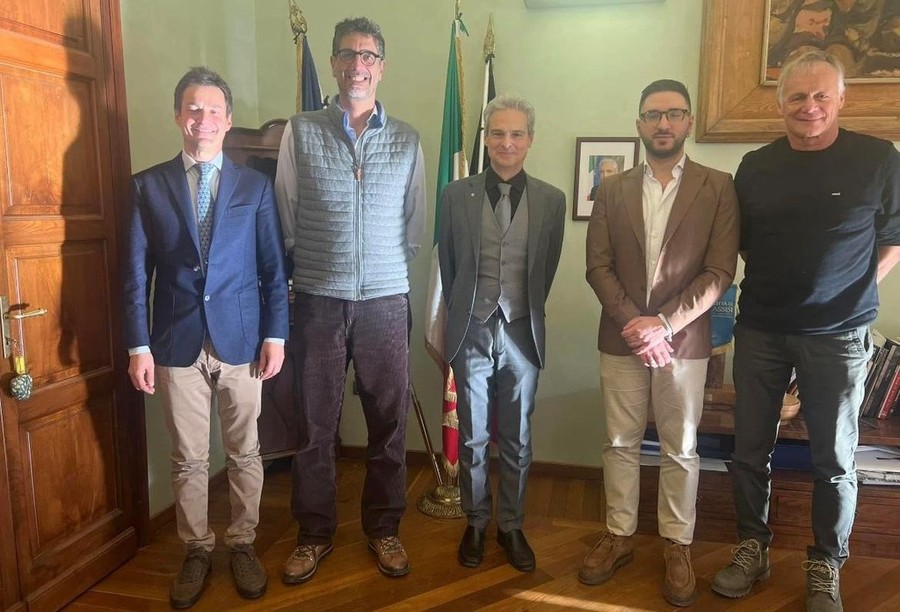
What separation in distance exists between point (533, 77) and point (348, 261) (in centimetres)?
141

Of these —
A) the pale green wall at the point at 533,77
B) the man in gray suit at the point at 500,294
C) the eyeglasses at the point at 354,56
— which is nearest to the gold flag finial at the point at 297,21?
the pale green wall at the point at 533,77

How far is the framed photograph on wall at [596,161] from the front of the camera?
109 inches

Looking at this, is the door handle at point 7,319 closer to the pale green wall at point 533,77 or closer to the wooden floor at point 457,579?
the pale green wall at point 533,77

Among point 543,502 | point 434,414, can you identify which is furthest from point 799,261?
point 434,414

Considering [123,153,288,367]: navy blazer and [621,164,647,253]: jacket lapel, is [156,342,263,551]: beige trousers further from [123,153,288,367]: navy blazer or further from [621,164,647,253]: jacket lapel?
[621,164,647,253]: jacket lapel

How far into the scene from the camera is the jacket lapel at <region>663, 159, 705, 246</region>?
1.92 meters

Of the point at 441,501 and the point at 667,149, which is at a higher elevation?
the point at 667,149

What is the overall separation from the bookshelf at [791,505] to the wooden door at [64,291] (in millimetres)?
1974

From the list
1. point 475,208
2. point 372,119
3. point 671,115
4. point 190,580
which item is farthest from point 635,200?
point 190,580

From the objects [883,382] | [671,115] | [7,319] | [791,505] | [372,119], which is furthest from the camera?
[883,382]

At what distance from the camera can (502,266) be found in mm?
2033

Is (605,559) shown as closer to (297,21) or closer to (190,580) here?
(190,580)

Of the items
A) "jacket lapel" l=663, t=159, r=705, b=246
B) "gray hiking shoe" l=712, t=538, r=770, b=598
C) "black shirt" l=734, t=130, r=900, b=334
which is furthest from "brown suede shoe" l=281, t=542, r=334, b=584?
"black shirt" l=734, t=130, r=900, b=334

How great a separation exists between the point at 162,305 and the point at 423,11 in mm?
1842
